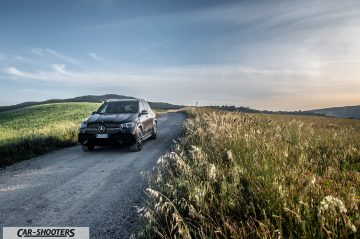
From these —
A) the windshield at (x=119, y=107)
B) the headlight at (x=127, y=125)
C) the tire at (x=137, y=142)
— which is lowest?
the tire at (x=137, y=142)

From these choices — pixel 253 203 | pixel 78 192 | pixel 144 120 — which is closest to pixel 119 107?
pixel 144 120

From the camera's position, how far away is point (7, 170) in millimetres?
9695

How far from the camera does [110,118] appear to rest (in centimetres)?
1249

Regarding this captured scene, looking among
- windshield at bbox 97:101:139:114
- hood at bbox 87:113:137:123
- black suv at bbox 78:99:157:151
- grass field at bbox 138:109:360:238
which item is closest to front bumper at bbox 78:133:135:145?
black suv at bbox 78:99:157:151

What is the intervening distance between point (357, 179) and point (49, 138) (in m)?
12.2

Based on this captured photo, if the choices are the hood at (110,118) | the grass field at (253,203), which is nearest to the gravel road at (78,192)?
the grass field at (253,203)

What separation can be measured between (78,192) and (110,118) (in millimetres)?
5624

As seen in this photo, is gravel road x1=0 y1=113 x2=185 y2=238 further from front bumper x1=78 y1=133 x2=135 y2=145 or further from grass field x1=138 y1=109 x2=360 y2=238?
grass field x1=138 y1=109 x2=360 y2=238

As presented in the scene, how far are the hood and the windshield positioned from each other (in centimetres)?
64

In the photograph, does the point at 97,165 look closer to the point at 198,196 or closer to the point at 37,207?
the point at 37,207

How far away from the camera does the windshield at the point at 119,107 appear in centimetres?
1378

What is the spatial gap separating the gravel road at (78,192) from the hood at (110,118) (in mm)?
1327

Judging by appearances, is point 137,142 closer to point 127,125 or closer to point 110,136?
point 127,125

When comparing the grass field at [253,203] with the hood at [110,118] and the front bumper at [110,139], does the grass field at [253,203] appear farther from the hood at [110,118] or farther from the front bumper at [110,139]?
the hood at [110,118]
